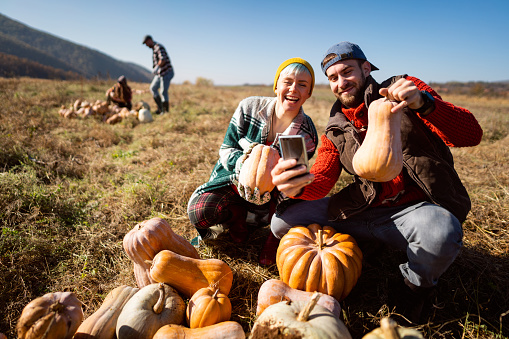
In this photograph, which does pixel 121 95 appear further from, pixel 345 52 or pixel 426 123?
pixel 426 123

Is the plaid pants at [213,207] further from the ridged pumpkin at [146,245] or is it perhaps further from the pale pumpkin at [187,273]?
the pale pumpkin at [187,273]

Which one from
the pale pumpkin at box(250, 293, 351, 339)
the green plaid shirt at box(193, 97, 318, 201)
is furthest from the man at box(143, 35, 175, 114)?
the pale pumpkin at box(250, 293, 351, 339)

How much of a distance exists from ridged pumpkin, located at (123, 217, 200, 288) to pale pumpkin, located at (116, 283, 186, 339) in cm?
35

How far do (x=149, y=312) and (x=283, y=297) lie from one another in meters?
0.97

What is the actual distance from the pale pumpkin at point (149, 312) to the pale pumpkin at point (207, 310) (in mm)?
118

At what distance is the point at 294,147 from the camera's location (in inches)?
65.4

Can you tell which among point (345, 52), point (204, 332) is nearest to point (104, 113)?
point (345, 52)

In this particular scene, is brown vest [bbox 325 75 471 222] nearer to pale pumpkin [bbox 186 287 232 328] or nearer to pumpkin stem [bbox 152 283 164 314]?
pale pumpkin [bbox 186 287 232 328]

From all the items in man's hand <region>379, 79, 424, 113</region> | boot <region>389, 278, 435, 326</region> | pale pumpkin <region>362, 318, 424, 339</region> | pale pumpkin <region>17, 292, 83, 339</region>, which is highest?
man's hand <region>379, 79, 424, 113</region>

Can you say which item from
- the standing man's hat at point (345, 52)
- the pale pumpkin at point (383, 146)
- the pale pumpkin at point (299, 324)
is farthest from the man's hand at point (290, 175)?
the standing man's hat at point (345, 52)

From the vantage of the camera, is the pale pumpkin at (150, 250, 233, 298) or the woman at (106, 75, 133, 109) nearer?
the pale pumpkin at (150, 250, 233, 298)

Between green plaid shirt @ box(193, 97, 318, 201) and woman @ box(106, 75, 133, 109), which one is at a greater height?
woman @ box(106, 75, 133, 109)

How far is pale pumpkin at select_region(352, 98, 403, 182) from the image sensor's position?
1.74 metres

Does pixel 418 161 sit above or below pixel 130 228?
above
